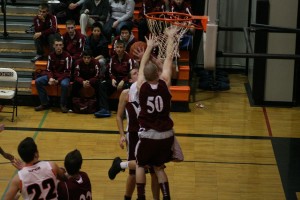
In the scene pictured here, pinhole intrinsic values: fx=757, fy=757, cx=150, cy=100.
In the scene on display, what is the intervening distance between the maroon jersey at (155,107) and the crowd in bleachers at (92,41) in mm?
5251

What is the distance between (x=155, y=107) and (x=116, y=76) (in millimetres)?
5756

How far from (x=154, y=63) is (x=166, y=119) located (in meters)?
0.98

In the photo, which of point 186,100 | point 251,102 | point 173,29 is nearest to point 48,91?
point 186,100

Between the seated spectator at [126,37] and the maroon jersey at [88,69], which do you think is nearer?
the maroon jersey at [88,69]

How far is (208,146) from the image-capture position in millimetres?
13469

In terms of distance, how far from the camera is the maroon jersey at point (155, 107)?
951 cm

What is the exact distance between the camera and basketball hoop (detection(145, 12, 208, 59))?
417 inches

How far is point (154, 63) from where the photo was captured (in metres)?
10.2

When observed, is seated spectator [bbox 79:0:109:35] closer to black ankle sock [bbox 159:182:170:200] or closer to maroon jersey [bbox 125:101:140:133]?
maroon jersey [bbox 125:101:140:133]

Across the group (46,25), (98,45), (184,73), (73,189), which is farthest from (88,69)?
(73,189)

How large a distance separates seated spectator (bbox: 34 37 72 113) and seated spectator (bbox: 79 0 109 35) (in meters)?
1.30

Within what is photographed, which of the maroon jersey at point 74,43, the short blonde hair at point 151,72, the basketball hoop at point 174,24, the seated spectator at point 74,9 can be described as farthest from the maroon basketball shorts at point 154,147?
the seated spectator at point 74,9

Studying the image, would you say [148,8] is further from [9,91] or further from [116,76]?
[9,91]

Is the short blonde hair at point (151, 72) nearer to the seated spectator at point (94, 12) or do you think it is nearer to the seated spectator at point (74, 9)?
the seated spectator at point (94, 12)
